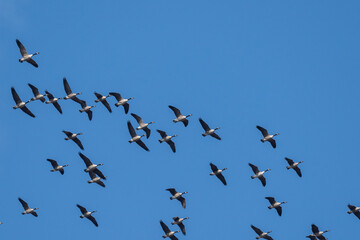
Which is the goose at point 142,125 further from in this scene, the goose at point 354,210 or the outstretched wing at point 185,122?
the goose at point 354,210

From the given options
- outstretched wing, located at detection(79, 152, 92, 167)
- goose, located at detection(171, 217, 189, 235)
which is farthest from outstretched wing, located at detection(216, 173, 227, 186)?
outstretched wing, located at detection(79, 152, 92, 167)

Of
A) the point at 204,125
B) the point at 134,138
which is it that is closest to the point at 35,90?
the point at 134,138

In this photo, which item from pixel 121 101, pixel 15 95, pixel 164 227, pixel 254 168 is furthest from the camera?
pixel 254 168

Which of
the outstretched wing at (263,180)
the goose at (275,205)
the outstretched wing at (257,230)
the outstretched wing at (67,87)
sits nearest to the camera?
the outstretched wing at (257,230)

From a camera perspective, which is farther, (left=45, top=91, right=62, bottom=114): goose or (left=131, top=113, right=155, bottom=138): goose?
(left=45, top=91, right=62, bottom=114): goose

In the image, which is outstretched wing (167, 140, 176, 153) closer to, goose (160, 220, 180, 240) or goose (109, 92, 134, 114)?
goose (109, 92, 134, 114)

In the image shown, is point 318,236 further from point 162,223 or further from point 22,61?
point 22,61

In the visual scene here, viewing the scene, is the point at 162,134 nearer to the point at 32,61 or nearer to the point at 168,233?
the point at 168,233

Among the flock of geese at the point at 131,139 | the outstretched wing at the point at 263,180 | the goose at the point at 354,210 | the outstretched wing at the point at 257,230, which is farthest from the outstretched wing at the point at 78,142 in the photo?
the goose at the point at 354,210

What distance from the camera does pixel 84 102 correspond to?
12500cm

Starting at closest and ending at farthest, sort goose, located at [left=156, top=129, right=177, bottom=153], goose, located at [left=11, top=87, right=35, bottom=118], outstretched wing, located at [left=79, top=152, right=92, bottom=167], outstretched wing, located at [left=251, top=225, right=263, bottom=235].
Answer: outstretched wing, located at [left=79, top=152, right=92, bottom=167] < goose, located at [left=11, top=87, right=35, bottom=118] < outstretched wing, located at [left=251, top=225, right=263, bottom=235] < goose, located at [left=156, top=129, right=177, bottom=153]

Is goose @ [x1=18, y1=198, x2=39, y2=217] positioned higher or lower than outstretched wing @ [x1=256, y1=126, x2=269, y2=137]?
lower

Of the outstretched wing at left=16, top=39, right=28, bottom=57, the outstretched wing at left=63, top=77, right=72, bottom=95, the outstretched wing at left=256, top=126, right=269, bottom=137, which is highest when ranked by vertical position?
the outstretched wing at left=16, top=39, right=28, bottom=57

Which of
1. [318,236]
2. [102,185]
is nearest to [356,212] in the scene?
[318,236]
